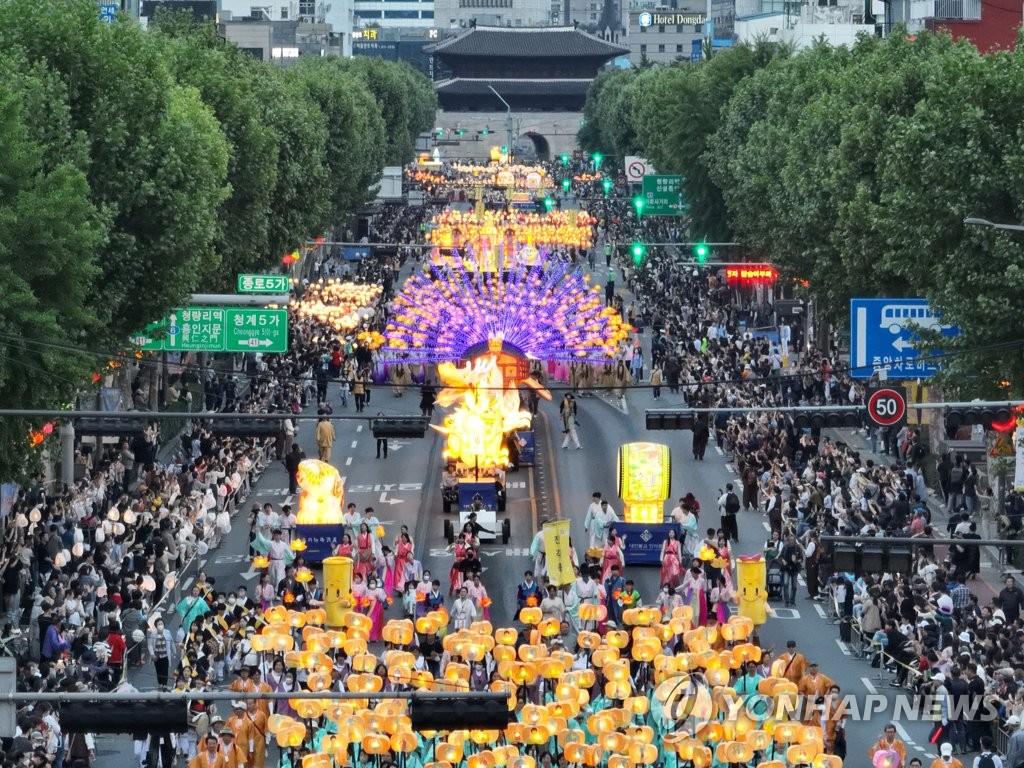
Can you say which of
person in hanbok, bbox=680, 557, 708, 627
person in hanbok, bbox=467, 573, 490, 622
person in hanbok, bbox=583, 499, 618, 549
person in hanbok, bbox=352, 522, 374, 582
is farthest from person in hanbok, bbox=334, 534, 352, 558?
person in hanbok, bbox=680, 557, 708, 627

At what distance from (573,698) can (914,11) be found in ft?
211

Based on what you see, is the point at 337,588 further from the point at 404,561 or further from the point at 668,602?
the point at 668,602

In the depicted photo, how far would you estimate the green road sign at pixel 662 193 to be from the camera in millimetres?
88375

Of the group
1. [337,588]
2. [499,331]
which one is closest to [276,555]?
[337,588]

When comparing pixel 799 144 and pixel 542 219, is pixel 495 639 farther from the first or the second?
pixel 542 219

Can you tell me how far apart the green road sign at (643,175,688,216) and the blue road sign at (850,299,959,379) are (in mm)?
48277

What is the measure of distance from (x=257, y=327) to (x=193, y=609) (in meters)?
14.1

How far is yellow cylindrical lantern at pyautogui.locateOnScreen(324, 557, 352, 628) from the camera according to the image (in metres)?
37.7

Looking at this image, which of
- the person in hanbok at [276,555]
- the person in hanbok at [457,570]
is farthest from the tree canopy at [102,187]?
A: the person in hanbok at [457,570]

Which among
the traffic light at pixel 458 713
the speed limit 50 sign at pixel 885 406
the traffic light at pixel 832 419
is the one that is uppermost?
the speed limit 50 sign at pixel 885 406

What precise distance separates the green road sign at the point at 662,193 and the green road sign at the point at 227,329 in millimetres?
41300

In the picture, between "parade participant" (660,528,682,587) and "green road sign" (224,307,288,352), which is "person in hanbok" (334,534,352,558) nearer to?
"parade participant" (660,528,682,587)

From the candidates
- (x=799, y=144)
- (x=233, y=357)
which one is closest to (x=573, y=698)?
(x=799, y=144)

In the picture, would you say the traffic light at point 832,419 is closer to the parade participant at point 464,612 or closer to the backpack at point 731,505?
the backpack at point 731,505
